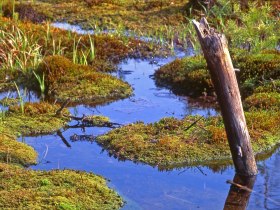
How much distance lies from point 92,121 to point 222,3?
22.6 feet

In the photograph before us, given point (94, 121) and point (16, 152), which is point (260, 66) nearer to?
point (94, 121)

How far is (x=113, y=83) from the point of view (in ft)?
40.0

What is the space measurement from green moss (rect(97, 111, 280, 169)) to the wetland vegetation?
1 cm

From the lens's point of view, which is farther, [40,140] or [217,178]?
[40,140]

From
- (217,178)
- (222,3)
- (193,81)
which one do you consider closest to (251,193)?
(217,178)

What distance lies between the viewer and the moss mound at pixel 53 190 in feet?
22.9

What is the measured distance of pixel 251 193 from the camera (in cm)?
769

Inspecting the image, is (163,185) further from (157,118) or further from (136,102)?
(136,102)

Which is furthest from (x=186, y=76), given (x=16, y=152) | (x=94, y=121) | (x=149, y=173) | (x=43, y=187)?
(x=43, y=187)

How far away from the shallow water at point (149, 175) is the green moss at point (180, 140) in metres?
0.18

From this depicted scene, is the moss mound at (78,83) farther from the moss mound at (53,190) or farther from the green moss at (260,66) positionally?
the moss mound at (53,190)

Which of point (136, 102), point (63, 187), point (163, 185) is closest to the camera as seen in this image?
point (63, 187)

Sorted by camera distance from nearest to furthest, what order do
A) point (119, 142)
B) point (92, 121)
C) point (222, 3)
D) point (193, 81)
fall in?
point (119, 142) → point (92, 121) → point (193, 81) → point (222, 3)

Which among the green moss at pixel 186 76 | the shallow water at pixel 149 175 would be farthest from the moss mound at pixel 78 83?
the green moss at pixel 186 76
